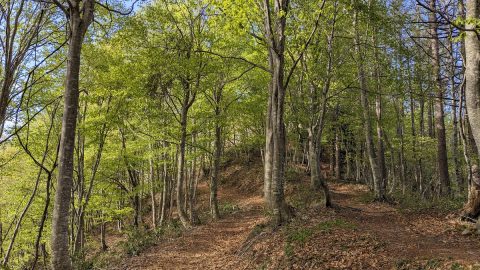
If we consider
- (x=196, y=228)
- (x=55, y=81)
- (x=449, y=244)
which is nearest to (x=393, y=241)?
(x=449, y=244)

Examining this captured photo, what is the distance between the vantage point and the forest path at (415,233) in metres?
6.42

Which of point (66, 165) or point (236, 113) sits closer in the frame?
point (66, 165)

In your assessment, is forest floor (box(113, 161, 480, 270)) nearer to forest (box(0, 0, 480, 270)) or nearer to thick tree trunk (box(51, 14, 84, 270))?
forest (box(0, 0, 480, 270))

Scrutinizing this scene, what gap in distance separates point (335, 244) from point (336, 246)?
118mm

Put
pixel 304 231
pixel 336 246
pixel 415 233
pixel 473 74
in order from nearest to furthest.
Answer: pixel 473 74
pixel 336 246
pixel 304 231
pixel 415 233

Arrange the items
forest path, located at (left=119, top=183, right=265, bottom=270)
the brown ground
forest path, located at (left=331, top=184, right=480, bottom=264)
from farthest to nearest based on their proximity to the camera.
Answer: forest path, located at (left=119, top=183, right=265, bottom=270)
the brown ground
forest path, located at (left=331, top=184, right=480, bottom=264)

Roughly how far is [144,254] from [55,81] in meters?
8.51

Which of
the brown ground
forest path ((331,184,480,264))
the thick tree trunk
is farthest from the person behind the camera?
the brown ground

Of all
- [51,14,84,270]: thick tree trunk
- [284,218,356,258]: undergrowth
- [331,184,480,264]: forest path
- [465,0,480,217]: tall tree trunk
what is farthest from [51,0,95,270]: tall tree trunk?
[465,0,480,217]: tall tree trunk

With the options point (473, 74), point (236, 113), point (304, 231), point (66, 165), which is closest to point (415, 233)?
point (304, 231)

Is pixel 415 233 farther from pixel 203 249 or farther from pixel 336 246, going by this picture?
pixel 203 249

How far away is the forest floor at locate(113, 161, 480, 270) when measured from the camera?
6566 mm

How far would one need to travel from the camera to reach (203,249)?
1160 centimetres

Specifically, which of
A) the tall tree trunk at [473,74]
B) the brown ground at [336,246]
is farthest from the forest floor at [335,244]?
the tall tree trunk at [473,74]
